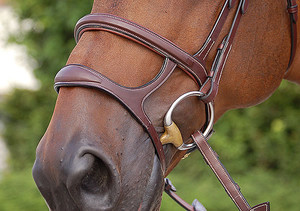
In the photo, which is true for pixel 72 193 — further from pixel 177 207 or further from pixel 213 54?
pixel 177 207

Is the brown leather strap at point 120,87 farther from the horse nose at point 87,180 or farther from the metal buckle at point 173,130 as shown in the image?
the horse nose at point 87,180

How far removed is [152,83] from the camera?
1637 millimetres

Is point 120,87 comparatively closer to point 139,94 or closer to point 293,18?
point 139,94

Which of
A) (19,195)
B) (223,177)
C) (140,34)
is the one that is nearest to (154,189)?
(223,177)

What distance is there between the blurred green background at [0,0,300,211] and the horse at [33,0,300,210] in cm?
327

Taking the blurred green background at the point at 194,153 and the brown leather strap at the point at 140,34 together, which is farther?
the blurred green background at the point at 194,153

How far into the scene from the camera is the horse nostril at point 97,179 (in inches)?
58.2

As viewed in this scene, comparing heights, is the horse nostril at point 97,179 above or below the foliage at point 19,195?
below

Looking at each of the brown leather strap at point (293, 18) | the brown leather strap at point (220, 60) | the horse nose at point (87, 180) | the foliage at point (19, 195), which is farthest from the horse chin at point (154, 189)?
the foliage at point (19, 195)

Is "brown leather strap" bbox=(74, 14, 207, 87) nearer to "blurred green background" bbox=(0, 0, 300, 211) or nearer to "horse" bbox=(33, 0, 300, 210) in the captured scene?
"horse" bbox=(33, 0, 300, 210)

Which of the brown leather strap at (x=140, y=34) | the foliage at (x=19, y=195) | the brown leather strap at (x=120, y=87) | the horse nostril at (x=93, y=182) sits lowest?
the horse nostril at (x=93, y=182)

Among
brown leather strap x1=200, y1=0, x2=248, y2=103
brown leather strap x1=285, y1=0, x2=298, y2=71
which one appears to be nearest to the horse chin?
brown leather strap x1=200, y1=0, x2=248, y2=103

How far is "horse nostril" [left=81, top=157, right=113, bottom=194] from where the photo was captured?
1.48 metres

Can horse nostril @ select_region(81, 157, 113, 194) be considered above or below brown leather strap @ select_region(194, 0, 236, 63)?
below
